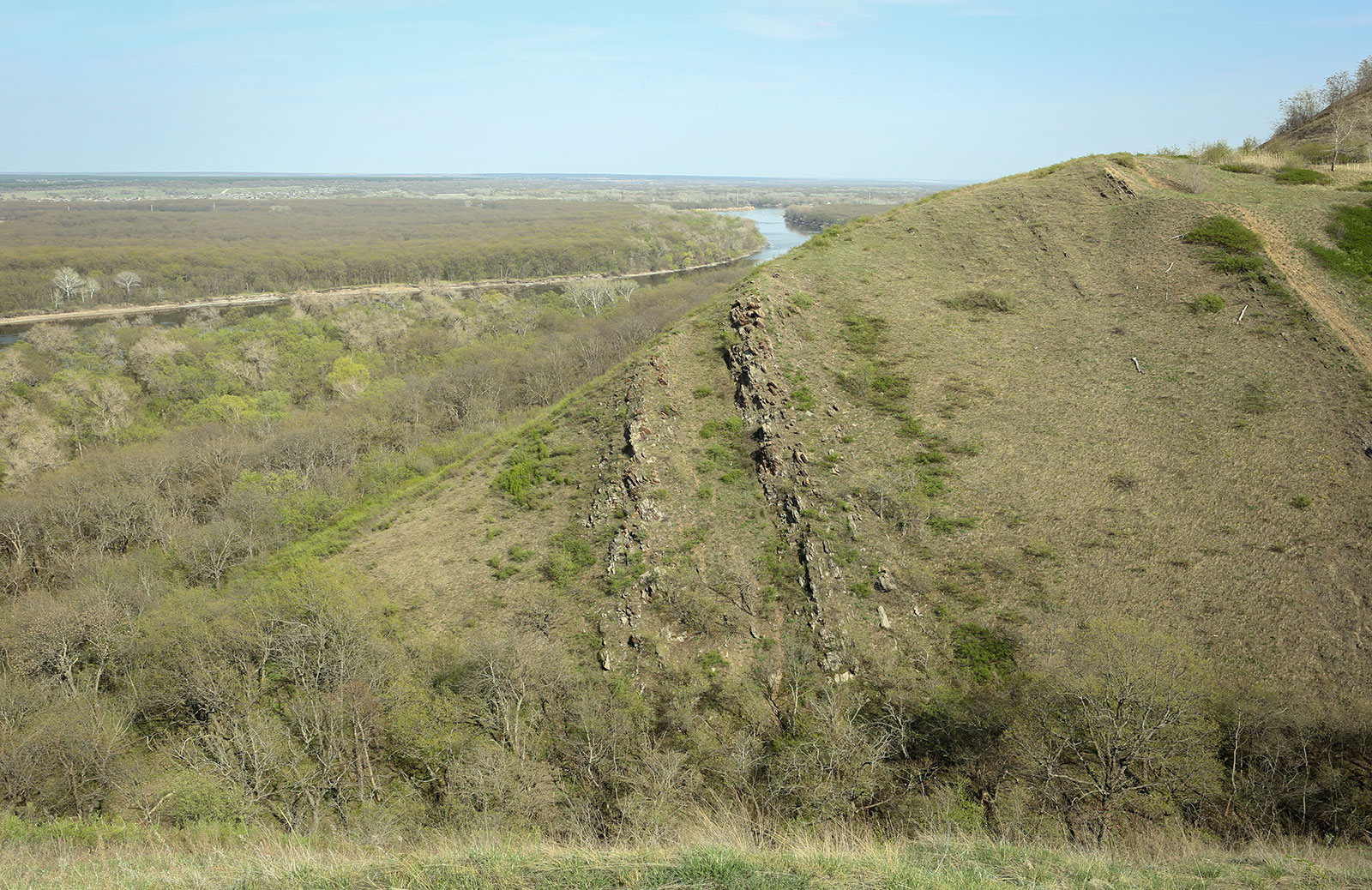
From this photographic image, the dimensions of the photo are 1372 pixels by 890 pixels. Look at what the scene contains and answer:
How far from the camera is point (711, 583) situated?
932 inches

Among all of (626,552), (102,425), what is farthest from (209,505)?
(626,552)

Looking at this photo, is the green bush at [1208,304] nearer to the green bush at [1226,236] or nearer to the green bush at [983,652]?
the green bush at [1226,236]

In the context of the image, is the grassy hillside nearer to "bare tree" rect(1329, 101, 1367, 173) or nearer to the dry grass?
the dry grass

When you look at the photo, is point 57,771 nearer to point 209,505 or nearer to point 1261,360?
point 209,505

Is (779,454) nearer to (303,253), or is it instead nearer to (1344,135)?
(1344,135)

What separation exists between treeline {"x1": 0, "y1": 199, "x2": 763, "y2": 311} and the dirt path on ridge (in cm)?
11363

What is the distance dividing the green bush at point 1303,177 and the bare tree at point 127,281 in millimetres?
144912

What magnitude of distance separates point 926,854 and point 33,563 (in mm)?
43653

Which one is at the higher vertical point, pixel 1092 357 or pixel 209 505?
pixel 1092 357

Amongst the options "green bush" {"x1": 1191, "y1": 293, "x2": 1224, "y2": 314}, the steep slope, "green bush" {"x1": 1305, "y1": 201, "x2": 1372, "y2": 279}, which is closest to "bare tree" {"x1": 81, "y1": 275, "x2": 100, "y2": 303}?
the steep slope

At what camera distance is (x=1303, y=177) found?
4156cm

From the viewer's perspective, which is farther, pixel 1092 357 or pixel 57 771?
pixel 1092 357

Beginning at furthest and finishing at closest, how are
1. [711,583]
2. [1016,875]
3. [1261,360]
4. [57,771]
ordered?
[1261,360], [711,583], [57,771], [1016,875]

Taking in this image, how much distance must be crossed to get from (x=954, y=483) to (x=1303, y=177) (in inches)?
1426
